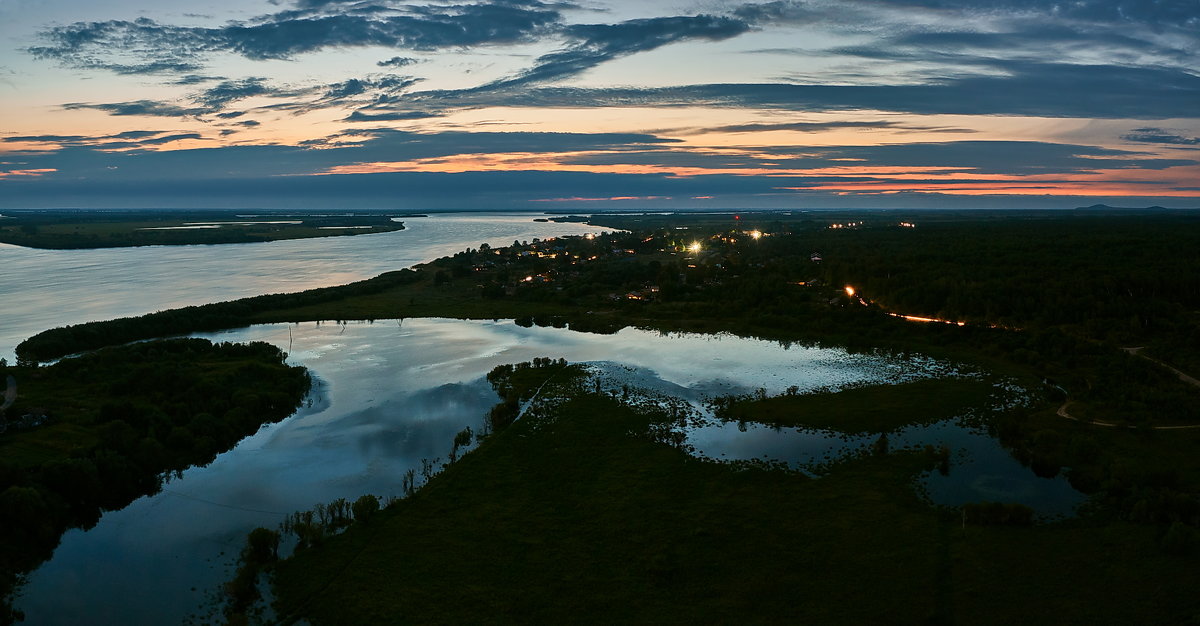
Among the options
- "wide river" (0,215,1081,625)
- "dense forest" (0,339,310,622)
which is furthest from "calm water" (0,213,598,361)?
"dense forest" (0,339,310,622)

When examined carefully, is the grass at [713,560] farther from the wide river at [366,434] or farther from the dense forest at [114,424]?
the dense forest at [114,424]

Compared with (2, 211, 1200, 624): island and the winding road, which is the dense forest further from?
the winding road

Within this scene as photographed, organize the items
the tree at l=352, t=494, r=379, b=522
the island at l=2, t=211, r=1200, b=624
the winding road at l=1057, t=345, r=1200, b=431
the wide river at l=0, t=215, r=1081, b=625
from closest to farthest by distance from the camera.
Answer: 1. the island at l=2, t=211, r=1200, b=624
2. the wide river at l=0, t=215, r=1081, b=625
3. the tree at l=352, t=494, r=379, b=522
4. the winding road at l=1057, t=345, r=1200, b=431

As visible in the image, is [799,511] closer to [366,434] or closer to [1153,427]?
[1153,427]

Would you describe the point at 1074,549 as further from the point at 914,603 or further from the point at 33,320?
the point at 33,320

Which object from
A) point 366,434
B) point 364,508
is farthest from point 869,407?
point 366,434

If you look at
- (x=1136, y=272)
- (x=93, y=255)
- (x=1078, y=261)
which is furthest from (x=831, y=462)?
(x=93, y=255)
